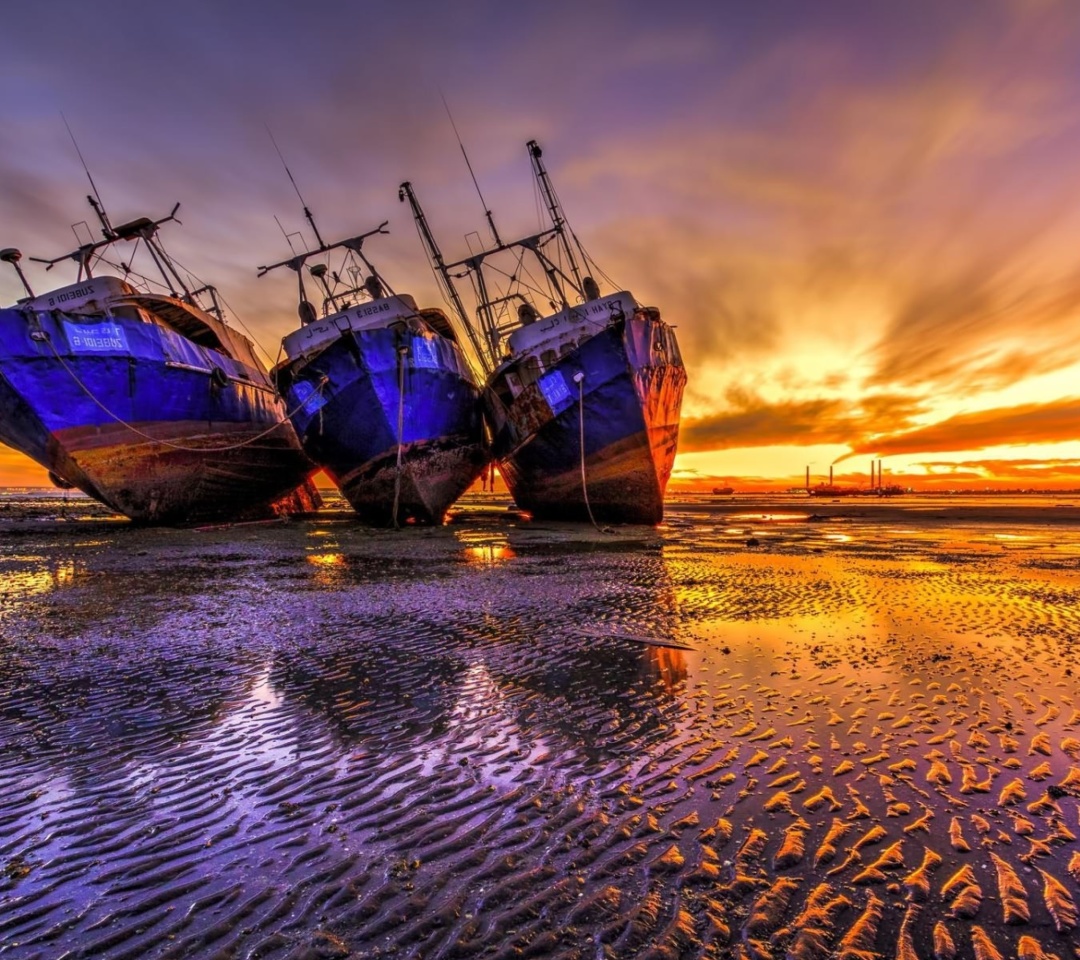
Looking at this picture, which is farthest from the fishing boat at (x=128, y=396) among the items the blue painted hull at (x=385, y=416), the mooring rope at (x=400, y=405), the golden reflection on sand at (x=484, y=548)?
the golden reflection on sand at (x=484, y=548)

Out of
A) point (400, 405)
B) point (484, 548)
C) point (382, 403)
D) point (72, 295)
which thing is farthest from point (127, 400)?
point (484, 548)

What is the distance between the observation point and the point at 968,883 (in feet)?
6.95

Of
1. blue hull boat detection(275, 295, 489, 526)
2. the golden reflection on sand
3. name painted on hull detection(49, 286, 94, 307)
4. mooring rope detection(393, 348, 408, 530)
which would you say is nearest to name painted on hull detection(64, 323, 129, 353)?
name painted on hull detection(49, 286, 94, 307)

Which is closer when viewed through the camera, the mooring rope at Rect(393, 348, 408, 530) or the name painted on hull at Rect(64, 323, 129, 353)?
the name painted on hull at Rect(64, 323, 129, 353)

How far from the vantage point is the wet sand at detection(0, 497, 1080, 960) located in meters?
1.93

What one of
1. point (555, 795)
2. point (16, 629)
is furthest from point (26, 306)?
point (555, 795)

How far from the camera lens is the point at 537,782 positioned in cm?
298

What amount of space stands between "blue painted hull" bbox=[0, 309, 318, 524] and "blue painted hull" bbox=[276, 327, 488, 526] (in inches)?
73.9

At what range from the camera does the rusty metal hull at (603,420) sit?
59.4ft

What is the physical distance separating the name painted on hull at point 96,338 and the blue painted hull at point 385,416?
4.79m

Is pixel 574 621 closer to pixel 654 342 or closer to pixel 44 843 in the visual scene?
pixel 44 843

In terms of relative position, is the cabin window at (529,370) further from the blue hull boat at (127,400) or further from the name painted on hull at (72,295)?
the name painted on hull at (72,295)

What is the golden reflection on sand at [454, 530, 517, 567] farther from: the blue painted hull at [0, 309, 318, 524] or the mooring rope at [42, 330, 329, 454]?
the blue painted hull at [0, 309, 318, 524]

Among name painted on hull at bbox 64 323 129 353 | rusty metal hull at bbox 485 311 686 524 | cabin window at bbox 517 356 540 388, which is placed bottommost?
rusty metal hull at bbox 485 311 686 524
